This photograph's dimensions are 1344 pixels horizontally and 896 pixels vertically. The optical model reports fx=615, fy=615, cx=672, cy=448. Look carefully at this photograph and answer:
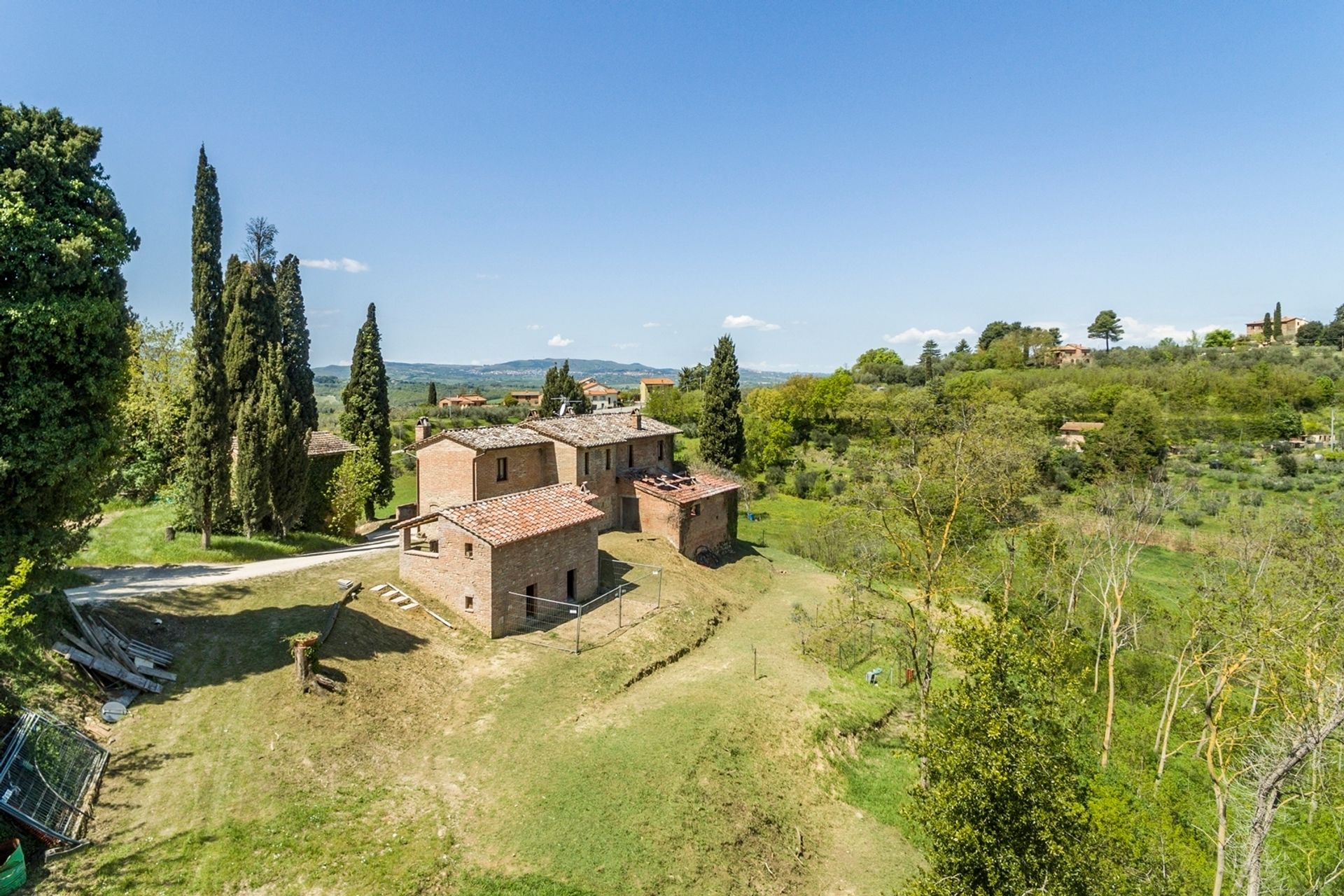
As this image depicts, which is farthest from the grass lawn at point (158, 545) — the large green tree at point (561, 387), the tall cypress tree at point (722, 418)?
the large green tree at point (561, 387)

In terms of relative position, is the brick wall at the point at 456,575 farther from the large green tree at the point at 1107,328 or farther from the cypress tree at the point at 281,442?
the large green tree at the point at 1107,328

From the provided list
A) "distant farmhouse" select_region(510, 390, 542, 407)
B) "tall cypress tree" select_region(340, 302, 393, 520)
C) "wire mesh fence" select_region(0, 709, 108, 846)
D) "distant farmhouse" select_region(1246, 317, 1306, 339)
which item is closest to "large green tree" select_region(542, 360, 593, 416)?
"tall cypress tree" select_region(340, 302, 393, 520)

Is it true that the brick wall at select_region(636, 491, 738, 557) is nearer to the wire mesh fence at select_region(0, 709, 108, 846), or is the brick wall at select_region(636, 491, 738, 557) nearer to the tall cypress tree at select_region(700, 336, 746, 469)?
the tall cypress tree at select_region(700, 336, 746, 469)

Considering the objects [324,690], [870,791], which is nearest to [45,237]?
[324,690]

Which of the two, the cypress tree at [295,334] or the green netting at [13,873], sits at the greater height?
the cypress tree at [295,334]

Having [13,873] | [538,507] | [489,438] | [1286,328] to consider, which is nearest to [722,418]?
[489,438]

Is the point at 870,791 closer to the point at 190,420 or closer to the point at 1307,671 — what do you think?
the point at 1307,671
